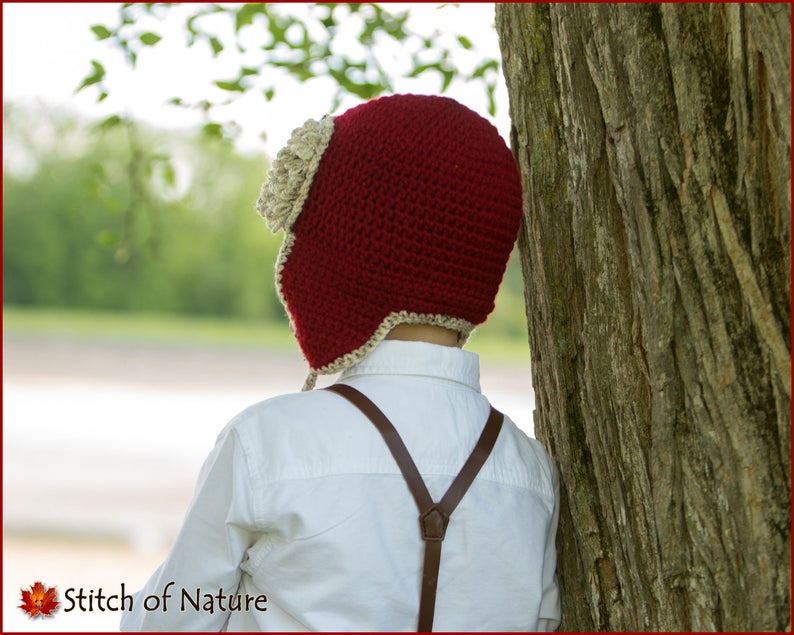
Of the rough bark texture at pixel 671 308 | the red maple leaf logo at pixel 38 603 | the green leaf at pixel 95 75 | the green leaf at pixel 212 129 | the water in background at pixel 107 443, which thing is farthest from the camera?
the water in background at pixel 107 443

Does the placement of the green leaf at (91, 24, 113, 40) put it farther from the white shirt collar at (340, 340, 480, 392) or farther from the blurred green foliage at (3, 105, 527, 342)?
the blurred green foliage at (3, 105, 527, 342)

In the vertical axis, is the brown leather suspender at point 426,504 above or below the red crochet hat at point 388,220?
below

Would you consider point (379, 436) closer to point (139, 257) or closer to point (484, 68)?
point (484, 68)

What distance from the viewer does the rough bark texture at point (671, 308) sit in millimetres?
1625

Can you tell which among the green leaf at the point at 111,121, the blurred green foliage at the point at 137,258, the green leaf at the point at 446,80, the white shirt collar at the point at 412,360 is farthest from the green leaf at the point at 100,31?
the blurred green foliage at the point at 137,258

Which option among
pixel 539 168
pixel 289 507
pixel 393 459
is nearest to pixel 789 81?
pixel 539 168

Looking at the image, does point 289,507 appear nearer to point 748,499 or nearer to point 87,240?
point 748,499

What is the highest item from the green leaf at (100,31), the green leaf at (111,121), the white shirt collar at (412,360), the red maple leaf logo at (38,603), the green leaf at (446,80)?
the green leaf at (100,31)

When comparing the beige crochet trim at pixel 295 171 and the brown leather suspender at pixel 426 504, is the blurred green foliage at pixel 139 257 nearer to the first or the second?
the beige crochet trim at pixel 295 171

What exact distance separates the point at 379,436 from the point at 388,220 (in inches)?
15.1

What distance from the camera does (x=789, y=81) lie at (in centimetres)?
158

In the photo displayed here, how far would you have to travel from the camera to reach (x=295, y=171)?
183cm

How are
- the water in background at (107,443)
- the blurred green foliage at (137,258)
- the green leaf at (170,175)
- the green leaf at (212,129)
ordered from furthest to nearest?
the blurred green foliage at (137,258)
the water in background at (107,443)
the green leaf at (170,175)
the green leaf at (212,129)

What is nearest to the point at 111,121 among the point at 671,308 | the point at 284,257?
the point at 284,257
